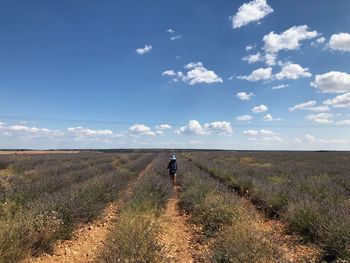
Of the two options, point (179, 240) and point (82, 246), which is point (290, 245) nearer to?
point (179, 240)

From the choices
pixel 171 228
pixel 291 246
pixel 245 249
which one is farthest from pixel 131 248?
pixel 171 228

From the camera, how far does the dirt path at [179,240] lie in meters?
6.08

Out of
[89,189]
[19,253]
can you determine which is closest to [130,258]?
[19,253]

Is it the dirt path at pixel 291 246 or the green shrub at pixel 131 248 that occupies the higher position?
the green shrub at pixel 131 248

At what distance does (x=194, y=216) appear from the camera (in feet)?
29.9

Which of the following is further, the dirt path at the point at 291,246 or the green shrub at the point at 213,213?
the green shrub at the point at 213,213

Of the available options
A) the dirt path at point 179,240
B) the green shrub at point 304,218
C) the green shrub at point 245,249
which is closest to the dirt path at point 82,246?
the dirt path at point 179,240

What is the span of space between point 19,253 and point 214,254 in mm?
2809

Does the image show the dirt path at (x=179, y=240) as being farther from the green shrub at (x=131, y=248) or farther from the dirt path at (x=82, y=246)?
the dirt path at (x=82, y=246)

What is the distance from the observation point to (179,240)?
732 centimetres

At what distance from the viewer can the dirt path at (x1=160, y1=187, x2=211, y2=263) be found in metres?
6.08

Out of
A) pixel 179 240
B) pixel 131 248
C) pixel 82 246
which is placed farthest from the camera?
pixel 179 240

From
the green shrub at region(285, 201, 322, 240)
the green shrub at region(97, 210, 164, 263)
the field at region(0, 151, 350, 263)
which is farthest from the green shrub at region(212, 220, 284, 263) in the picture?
the green shrub at region(285, 201, 322, 240)

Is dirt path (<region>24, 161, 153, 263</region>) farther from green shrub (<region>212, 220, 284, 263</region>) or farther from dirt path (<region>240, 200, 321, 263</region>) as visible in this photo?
dirt path (<region>240, 200, 321, 263</region>)
